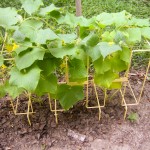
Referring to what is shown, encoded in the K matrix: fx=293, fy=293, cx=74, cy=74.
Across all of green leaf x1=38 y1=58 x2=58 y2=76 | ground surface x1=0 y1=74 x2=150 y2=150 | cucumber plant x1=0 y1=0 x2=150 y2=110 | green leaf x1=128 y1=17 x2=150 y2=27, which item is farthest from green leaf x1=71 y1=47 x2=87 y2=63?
ground surface x1=0 y1=74 x2=150 y2=150

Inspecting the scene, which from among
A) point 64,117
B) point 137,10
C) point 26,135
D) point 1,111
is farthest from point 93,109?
point 137,10

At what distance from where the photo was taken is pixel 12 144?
202 cm

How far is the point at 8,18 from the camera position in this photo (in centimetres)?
168

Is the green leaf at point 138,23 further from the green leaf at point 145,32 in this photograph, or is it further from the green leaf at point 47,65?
the green leaf at point 47,65

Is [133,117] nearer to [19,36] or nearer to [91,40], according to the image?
[91,40]

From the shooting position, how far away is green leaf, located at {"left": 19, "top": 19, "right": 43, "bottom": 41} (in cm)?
169

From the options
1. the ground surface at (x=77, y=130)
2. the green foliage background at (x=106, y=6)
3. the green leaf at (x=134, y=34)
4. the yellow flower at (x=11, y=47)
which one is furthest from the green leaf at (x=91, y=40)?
the green foliage background at (x=106, y=6)

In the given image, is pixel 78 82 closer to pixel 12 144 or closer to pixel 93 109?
pixel 93 109

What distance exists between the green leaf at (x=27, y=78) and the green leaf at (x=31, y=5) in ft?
1.19

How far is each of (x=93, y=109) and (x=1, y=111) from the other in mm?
704

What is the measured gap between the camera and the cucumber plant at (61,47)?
64.8 inches

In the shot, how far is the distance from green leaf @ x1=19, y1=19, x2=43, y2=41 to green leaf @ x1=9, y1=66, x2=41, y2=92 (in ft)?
0.61

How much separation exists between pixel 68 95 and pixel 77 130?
0.31 m

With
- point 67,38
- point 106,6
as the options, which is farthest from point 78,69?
point 106,6
